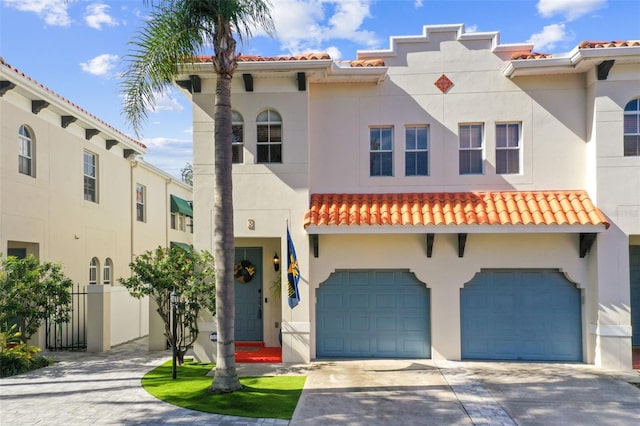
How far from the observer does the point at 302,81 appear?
12.6 meters

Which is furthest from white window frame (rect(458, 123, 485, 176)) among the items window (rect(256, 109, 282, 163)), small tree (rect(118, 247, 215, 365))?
small tree (rect(118, 247, 215, 365))

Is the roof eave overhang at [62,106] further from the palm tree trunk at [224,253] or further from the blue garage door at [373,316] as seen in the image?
the blue garage door at [373,316]

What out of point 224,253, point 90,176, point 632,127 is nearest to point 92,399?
point 224,253

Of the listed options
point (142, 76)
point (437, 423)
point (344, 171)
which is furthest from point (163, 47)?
point (437, 423)

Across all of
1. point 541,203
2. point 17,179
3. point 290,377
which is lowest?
point 290,377

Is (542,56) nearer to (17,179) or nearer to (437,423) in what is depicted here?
(437,423)

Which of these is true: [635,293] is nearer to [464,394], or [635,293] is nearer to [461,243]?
[461,243]

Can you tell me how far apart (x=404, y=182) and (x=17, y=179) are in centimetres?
1049

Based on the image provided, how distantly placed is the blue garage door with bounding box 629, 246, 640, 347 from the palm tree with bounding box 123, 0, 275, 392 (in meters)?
11.2

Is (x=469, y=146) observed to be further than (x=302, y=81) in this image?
Yes

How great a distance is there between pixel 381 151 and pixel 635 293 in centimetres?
823

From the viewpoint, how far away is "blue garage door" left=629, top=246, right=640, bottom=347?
1393 centimetres

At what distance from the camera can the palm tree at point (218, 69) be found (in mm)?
9398

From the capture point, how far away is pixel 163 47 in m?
9.51
